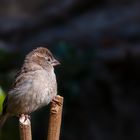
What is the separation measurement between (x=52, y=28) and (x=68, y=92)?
3967 mm

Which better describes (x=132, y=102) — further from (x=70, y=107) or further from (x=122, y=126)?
(x=70, y=107)

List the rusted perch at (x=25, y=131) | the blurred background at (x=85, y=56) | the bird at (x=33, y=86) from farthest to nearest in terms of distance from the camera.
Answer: the blurred background at (x=85, y=56) < the bird at (x=33, y=86) < the rusted perch at (x=25, y=131)

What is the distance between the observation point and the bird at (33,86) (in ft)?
18.3

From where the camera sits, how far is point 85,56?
9781mm

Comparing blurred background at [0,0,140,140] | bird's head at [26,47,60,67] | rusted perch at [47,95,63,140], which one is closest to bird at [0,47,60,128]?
bird's head at [26,47,60,67]

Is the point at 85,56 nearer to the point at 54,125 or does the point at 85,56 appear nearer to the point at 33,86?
the point at 33,86

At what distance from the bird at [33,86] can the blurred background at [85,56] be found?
91 centimetres

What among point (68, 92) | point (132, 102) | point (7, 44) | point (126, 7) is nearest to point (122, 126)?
point (132, 102)

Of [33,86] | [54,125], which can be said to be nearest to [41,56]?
[33,86]

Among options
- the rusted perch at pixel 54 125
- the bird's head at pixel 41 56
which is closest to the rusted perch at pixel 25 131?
the rusted perch at pixel 54 125

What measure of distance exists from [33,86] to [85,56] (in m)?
4.16

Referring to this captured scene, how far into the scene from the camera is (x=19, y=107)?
5766mm

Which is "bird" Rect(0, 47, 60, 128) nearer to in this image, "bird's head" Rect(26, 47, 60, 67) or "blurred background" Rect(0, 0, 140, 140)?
"bird's head" Rect(26, 47, 60, 67)

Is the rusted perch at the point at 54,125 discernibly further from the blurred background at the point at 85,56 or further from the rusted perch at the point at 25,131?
the blurred background at the point at 85,56
